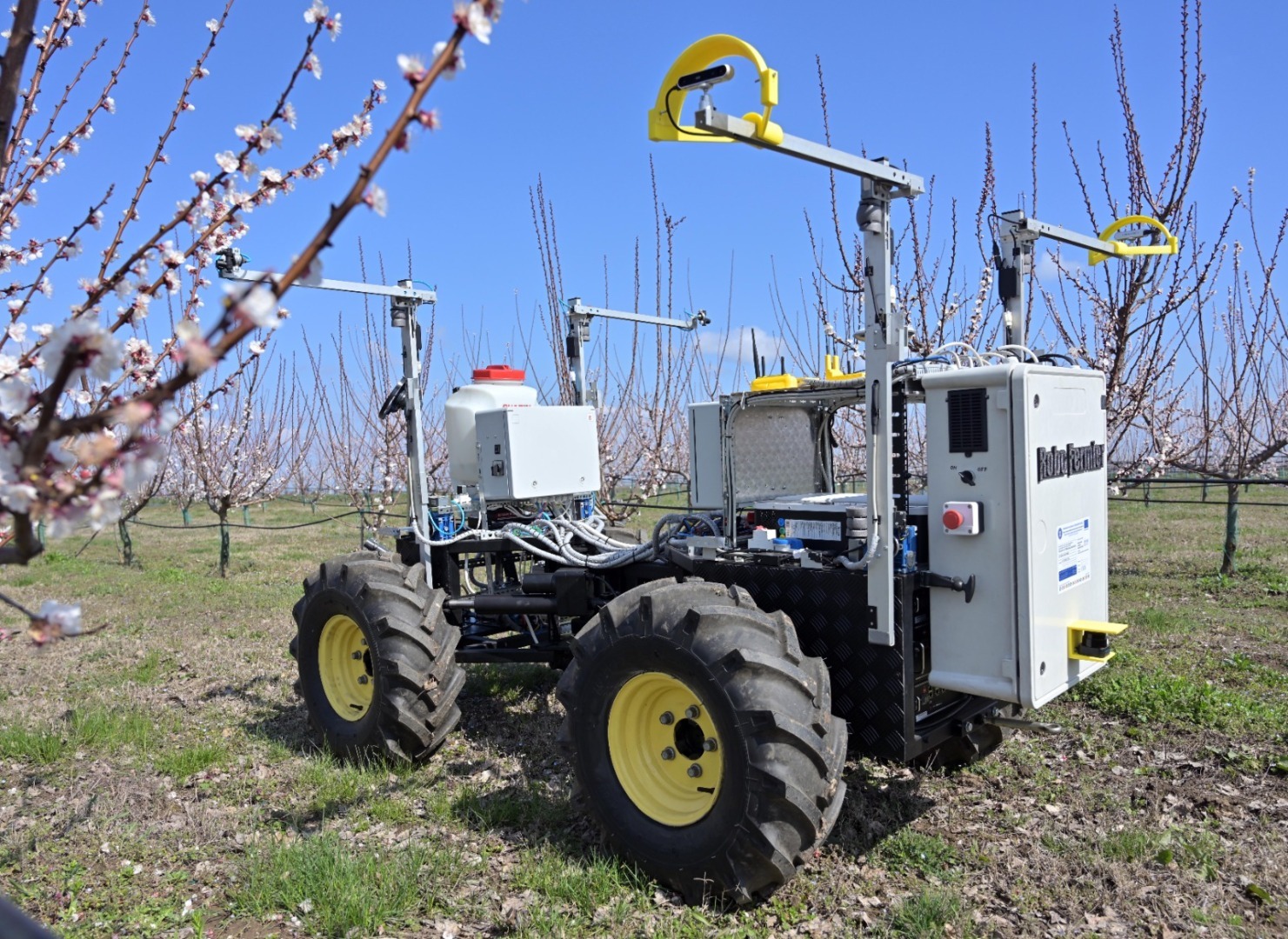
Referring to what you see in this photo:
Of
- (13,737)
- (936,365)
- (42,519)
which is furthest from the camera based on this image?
(13,737)

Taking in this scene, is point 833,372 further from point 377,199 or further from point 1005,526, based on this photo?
point 377,199

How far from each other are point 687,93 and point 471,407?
350 cm

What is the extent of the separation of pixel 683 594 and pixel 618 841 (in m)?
1.11

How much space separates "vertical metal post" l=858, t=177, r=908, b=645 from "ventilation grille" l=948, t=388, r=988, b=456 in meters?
0.25

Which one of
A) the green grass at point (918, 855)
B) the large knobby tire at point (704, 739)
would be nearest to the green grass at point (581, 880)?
the large knobby tire at point (704, 739)

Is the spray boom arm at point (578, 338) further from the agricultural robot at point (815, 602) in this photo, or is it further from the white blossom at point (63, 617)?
the white blossom at point (63, 617)

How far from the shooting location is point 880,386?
12.3ft

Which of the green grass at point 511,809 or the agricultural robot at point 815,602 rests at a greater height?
the agricultural robot at point 815,602

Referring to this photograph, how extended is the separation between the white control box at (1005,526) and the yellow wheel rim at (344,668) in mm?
3550

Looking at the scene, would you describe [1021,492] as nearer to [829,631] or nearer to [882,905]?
[829,631]

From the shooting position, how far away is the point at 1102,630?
392 cm

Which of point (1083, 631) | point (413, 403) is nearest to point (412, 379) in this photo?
point (413, 403)

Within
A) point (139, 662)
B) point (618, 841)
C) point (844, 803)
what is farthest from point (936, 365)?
point (139, 662)

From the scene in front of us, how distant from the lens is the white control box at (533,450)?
6.07 m
